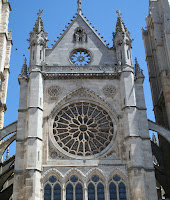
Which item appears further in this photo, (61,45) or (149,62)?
(149,62)

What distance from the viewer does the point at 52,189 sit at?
18.4 metres

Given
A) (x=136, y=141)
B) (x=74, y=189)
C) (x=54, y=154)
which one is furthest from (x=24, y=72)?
(x=136, y=141)

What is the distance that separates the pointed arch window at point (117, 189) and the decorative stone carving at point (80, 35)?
396 inches

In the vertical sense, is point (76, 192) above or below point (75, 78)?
below

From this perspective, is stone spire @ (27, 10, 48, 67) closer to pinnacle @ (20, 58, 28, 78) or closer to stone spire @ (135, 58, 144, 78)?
pinnacle @ (20, 58, 28, 78)

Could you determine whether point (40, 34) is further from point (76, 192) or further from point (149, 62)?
point (76, 192)

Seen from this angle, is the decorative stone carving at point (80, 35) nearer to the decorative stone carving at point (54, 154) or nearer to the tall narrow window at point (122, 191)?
the decorative stone carving at point (54, 154)

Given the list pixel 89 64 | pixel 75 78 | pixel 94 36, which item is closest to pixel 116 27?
pixel 94 36

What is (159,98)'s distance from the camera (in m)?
25.0

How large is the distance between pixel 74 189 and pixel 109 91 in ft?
21.6

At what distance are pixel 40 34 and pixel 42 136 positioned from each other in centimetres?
743

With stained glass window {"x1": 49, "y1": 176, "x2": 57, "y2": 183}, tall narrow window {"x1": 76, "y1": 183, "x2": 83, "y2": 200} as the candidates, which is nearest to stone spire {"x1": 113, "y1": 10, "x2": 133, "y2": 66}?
tall narrow window {"x1": 76, "y1": 183, "x2": 83, "y2": 200}

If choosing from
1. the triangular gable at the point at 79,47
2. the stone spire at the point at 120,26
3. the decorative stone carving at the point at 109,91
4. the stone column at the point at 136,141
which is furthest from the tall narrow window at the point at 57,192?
the stone spire at the point at 120,26

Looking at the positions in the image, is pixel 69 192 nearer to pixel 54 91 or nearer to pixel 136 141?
pixel 136 141
